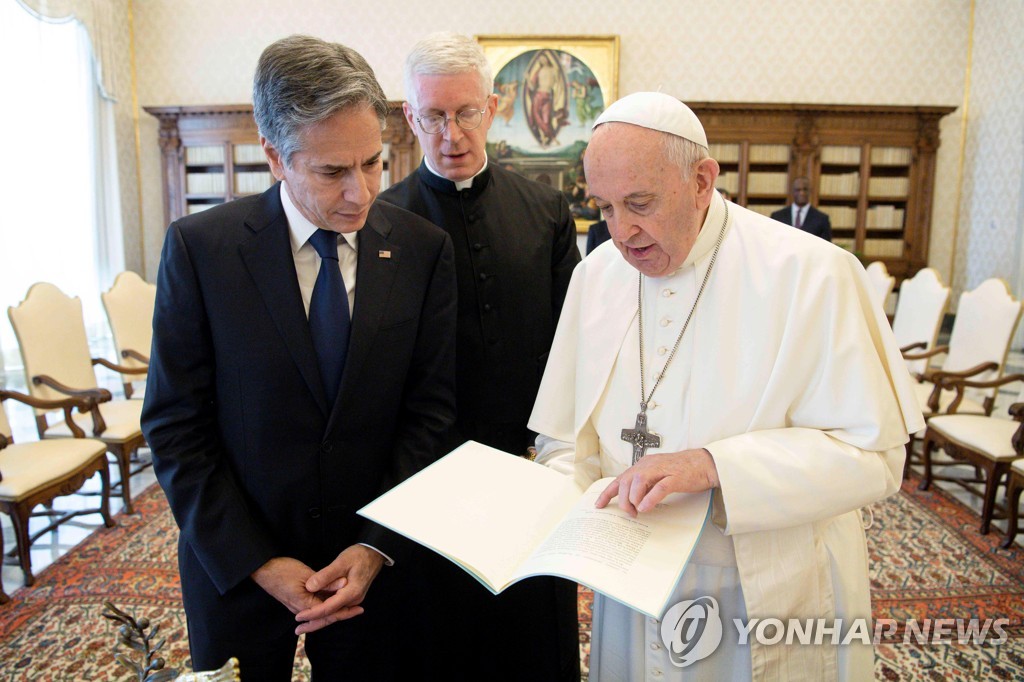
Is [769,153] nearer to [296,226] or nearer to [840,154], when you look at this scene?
[840,154]

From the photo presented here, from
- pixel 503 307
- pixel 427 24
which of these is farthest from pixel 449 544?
pixel 427 24

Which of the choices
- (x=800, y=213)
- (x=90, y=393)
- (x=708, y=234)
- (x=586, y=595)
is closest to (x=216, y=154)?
(x=90, y=393)

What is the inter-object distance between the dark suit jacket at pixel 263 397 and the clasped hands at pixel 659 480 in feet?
1.92

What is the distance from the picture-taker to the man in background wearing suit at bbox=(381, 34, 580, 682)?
2.01 meters

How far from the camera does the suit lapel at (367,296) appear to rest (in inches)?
58.6

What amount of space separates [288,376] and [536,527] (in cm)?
62

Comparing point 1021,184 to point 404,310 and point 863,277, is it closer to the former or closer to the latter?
point 863,277

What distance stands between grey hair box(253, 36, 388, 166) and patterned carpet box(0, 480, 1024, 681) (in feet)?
7.87

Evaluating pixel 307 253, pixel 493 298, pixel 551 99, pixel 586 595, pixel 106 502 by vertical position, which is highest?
pixel 551 99

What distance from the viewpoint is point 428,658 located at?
1.84m

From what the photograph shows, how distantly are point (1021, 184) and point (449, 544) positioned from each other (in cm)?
899

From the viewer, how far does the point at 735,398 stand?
4.48 feet

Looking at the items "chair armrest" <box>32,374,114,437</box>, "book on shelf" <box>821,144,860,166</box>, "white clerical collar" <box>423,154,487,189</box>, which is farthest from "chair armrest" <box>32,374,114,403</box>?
"book on shelf" <box>821,144,860,166</box>

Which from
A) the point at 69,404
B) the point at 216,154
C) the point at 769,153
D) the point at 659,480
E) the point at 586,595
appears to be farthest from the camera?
the point at 216,154
